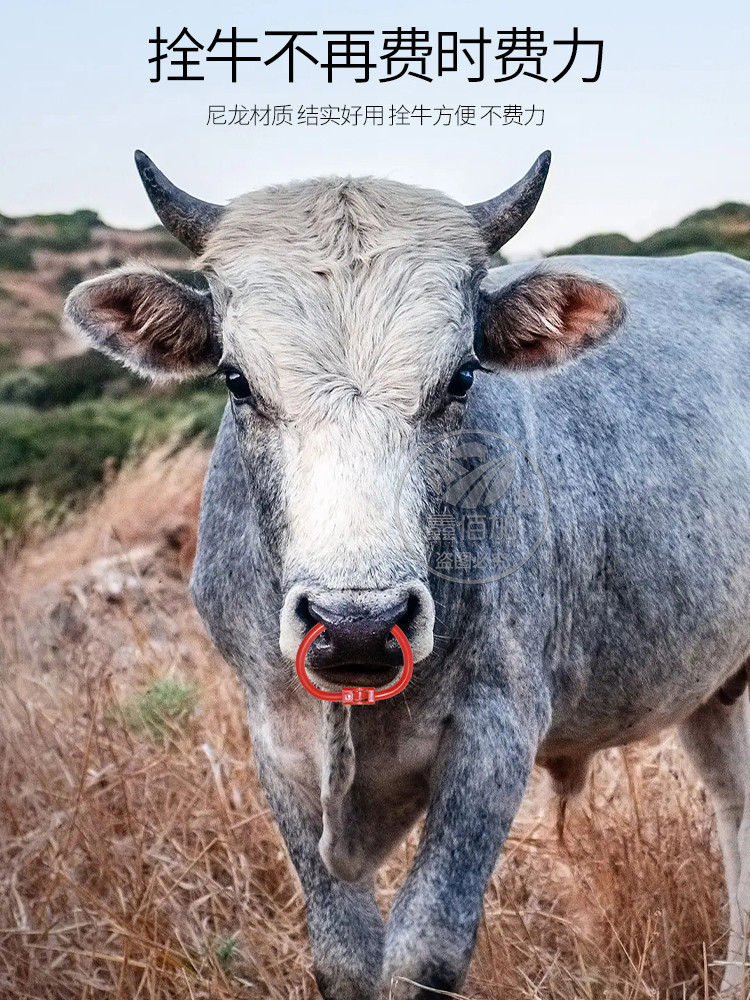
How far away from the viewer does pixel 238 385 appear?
3559mm

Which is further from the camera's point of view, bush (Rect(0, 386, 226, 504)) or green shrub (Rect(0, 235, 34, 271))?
green shrub (Rect(0, 235, 34, 271))

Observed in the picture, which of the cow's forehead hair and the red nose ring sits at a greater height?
the cow's forehead hair

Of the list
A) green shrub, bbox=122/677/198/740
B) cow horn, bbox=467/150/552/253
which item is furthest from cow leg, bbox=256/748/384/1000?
green shrub, bbox=122/677/198/740

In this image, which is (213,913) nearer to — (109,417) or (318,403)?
(318,403)

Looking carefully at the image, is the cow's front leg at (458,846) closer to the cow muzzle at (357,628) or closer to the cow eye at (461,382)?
the cow muzzle at (357,628)

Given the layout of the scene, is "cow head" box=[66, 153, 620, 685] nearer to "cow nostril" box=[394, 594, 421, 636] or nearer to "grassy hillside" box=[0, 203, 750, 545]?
"cow nostril" box=[394, 594, 421, 636]

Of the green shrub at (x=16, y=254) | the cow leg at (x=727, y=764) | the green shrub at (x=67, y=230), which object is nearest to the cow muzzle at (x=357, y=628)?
the cow leg at (x=727, y=764)

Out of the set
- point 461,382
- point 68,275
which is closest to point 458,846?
point 461,382

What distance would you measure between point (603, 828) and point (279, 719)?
6.46 feet

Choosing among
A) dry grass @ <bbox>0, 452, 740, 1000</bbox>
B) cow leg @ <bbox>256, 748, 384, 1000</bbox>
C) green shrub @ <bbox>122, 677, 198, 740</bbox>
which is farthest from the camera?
green shrub @ <bbox>122, 677, 198, 740</bbox>

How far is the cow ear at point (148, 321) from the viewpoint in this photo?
150 inches

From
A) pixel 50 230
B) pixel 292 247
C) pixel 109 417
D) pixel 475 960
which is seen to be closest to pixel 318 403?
pixel 292 247

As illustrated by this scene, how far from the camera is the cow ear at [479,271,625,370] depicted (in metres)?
3.95

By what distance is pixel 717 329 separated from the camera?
207 inches
